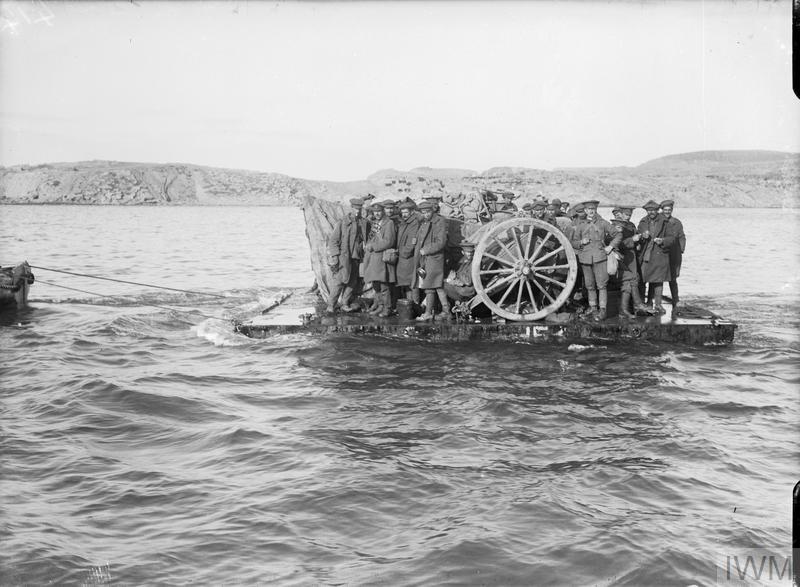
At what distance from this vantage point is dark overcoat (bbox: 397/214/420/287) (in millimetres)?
12727

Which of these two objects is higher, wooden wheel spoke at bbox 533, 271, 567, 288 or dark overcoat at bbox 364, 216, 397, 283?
dark overcoat at bbox 364, 216, 397, 283

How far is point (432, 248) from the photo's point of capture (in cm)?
1238

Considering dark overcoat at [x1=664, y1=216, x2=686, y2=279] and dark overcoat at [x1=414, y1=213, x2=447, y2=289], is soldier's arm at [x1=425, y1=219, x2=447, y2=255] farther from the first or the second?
dark overcoat at [x1=664, y1=216, x2=686, y2=279]

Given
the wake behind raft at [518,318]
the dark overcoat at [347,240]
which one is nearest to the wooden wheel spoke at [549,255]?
the wake behind raft at [518,318]

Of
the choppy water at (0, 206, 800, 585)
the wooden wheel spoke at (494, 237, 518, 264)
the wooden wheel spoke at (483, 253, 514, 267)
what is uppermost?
the wooden wheel spoke at (494, 237, 518, 264)

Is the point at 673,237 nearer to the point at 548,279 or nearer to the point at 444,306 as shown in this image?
the point at 548,279

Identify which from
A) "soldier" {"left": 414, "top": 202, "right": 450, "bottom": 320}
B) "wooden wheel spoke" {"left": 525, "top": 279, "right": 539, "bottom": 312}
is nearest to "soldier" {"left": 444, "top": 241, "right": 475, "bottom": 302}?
"soldier" {"left": 414, "top": 202, "right": 450, "bottom": 320}

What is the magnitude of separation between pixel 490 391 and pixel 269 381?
3.15 metres

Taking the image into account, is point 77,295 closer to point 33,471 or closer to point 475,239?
point 475,239

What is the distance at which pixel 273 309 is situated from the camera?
15.2 metres

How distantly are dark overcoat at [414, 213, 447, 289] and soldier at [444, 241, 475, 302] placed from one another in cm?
46

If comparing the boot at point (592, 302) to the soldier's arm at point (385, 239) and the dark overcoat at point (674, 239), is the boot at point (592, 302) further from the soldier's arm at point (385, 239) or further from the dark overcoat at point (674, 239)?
the soldier's arm at point (385, 239)

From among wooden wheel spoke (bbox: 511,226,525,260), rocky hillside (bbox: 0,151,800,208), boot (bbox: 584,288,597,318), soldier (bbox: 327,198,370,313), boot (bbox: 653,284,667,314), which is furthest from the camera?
rocky hillside (bbox: 0,151,800,208)

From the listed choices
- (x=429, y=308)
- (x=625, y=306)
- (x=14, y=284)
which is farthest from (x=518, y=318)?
(x=14, y=284)
